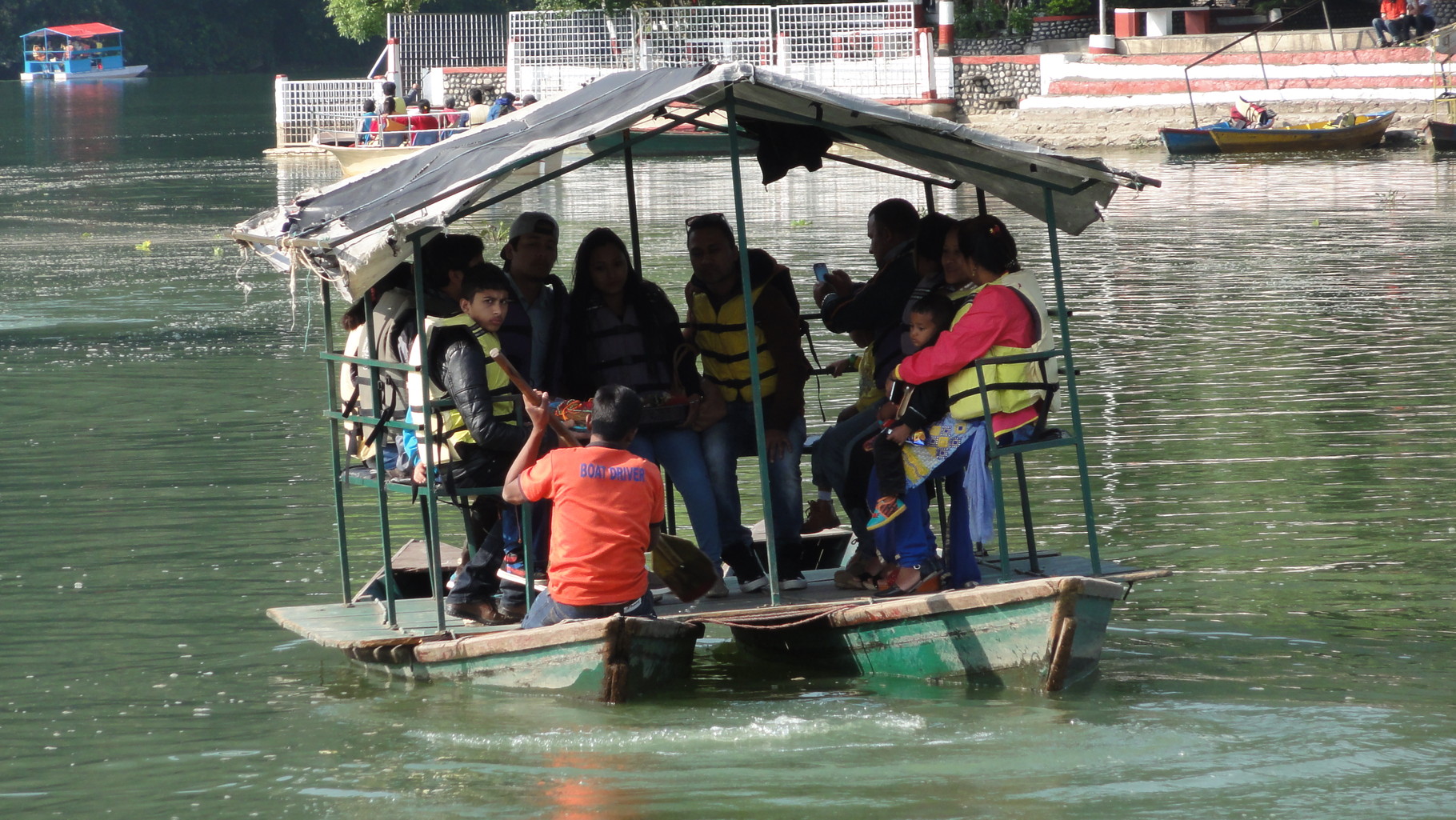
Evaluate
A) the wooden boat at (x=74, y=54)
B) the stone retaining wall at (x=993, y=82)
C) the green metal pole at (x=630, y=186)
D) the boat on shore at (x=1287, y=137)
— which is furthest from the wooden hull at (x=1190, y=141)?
the wooden boat at (x=74, y=54)

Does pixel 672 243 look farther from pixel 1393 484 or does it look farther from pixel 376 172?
pixel 376 172

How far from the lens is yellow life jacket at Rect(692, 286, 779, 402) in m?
7.04

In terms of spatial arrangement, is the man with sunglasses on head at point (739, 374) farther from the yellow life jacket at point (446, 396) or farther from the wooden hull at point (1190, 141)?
the wooden hull at point (1190, 141)

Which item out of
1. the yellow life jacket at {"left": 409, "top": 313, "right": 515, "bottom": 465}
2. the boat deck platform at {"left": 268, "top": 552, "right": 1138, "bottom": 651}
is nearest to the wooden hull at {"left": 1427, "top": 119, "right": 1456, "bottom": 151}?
the boat deck platform at {"left": 268, "top": 552, "right": 1138, "bottom": 651}

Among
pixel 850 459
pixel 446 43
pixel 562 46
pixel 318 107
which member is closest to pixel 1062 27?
pixel 562 46

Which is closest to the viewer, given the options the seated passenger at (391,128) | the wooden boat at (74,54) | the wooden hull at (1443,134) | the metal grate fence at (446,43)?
the wooden hull at (1443,134)

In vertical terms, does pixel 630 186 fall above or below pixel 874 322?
above

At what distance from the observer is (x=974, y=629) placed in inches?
248

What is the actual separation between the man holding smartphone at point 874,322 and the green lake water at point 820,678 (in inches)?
32.2

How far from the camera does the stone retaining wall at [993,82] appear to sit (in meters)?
35.9

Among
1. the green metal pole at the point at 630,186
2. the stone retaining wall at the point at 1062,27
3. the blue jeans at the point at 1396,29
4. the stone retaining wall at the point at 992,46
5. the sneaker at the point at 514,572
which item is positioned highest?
the stone retaining wall at the point at 1062,27

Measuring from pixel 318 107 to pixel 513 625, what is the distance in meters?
35.0

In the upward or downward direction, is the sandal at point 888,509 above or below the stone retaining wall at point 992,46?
below

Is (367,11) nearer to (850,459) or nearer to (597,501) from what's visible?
(850,459)
